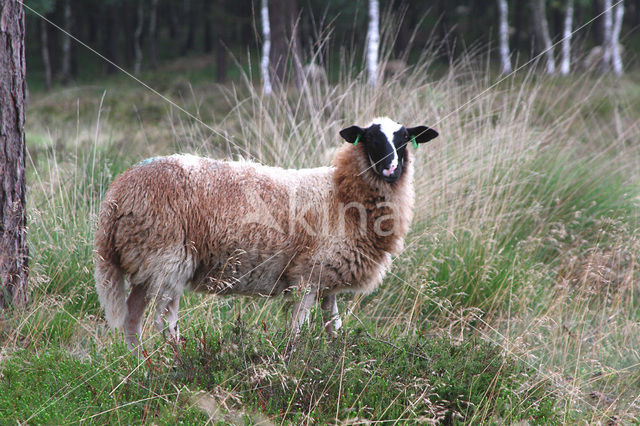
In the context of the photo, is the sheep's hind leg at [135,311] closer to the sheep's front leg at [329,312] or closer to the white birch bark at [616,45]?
the sheep's front leg at [329,312]

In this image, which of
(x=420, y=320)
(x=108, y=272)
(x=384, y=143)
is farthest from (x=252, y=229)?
(x=420, y=320)

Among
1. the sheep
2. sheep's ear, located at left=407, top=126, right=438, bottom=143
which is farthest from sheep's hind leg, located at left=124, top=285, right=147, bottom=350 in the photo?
sheep's ear, located at left=407, top=126, right=438, bottom=143

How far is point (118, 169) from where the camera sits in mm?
5480

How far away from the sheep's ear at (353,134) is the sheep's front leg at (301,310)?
1055 millimetres

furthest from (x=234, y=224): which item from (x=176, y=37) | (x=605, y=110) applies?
(x=176, y=37)

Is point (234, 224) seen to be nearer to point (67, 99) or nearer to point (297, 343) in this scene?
point (297, 343)

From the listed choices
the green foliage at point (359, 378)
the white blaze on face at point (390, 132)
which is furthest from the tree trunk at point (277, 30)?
the green foliage at point (359, 378)

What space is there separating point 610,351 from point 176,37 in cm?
4866

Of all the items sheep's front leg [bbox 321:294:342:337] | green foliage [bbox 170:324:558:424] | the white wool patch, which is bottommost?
sheep's front leg [bbox 321:294:342:337]

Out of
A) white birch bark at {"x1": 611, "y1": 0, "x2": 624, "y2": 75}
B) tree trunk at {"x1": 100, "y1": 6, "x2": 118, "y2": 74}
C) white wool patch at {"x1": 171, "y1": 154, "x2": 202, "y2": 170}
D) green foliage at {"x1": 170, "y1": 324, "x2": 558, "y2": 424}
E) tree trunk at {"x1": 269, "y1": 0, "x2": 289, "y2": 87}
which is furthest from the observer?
tree trunk at {"x1": 100, "y1": 6, "x2": 118, "y2": 74}

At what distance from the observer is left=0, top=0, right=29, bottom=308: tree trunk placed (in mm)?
3391

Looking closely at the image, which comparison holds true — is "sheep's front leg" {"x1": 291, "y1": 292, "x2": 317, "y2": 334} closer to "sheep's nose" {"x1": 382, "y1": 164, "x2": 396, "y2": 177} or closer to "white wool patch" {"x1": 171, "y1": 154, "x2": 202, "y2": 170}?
"sheep's nose" {"x1": 382, "y1": 164, "x2": 396, "y2": 177}

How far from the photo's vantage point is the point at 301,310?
3471 millimetres

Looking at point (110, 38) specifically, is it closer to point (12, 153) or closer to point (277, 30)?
point (277, 30)
